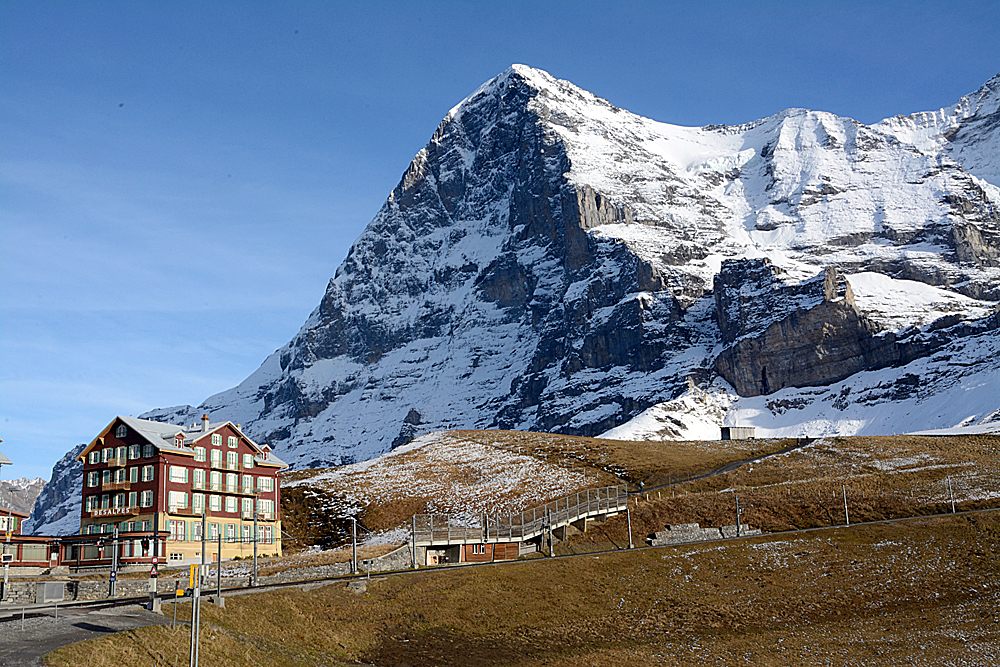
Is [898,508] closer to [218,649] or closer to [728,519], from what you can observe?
[728,519]

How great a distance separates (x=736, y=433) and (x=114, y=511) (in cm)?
8806

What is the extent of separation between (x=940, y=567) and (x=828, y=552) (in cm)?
690

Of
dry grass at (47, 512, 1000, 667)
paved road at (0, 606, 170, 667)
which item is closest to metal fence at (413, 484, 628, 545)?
dry grass at (47, 512, 1000, 667)

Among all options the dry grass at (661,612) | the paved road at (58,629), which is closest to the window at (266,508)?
the dry grass at (661,612)

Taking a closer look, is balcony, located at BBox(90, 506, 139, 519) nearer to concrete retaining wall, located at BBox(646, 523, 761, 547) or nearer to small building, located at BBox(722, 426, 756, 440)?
concrete retaining wall, located at BBox(646, 523, 761, 547)

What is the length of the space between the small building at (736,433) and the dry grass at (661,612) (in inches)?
2889

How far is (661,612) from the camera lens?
2137 inches

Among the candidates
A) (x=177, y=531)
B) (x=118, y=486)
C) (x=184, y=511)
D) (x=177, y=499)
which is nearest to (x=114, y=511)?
(x=118, y=486)

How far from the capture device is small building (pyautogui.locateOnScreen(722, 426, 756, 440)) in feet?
460

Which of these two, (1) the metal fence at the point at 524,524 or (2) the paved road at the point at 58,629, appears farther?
(1) the metal fence at the point at 524,524

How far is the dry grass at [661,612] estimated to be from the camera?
147ft

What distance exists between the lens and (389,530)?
97438 mm

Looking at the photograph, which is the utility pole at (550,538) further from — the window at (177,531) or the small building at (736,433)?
the small building at (736,433)

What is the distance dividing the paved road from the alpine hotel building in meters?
35.1
